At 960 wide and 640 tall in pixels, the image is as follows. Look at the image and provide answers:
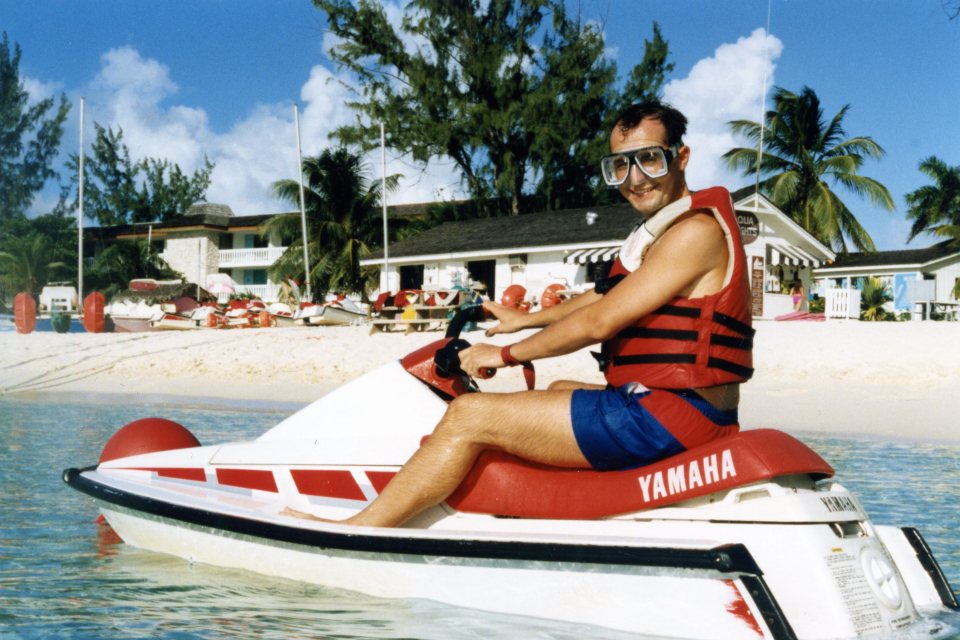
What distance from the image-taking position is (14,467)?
23.8 feet

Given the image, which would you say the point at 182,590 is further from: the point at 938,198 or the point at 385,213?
the point at 938,198

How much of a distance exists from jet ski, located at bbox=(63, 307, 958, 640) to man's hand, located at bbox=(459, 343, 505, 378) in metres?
0.14

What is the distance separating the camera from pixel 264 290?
4216 cm

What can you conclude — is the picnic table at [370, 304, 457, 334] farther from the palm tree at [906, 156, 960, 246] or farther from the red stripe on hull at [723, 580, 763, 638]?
the palm tree at [906, 156, 960, 246]

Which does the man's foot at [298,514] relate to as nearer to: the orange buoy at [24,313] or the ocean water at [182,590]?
the ocean water at [182,590]

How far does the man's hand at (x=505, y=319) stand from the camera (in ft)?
12.1

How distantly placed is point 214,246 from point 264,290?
20.8 ft

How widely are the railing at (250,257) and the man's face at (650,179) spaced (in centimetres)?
4134

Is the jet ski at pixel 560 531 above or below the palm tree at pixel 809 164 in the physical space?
below

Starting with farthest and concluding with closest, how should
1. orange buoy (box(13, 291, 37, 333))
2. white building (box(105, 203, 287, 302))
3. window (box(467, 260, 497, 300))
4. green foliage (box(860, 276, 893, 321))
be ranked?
white building (box(105, 203, 287, 302)) → window (box(467, 260, 497, 300)) → green foliage (box(860, 276, 893, 321)) → orange buoy (box(13, 291, 37, 333))

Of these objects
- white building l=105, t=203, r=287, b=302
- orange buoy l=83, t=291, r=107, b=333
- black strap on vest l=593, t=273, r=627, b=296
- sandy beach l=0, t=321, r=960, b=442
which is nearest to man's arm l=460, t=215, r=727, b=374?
black strap on vest l=593, t=273, r=627, b=296

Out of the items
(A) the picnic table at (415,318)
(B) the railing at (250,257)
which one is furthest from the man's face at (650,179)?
(B) the railing at (250,257)

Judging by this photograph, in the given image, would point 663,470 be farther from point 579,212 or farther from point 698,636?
point 579,212

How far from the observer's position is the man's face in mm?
3016
